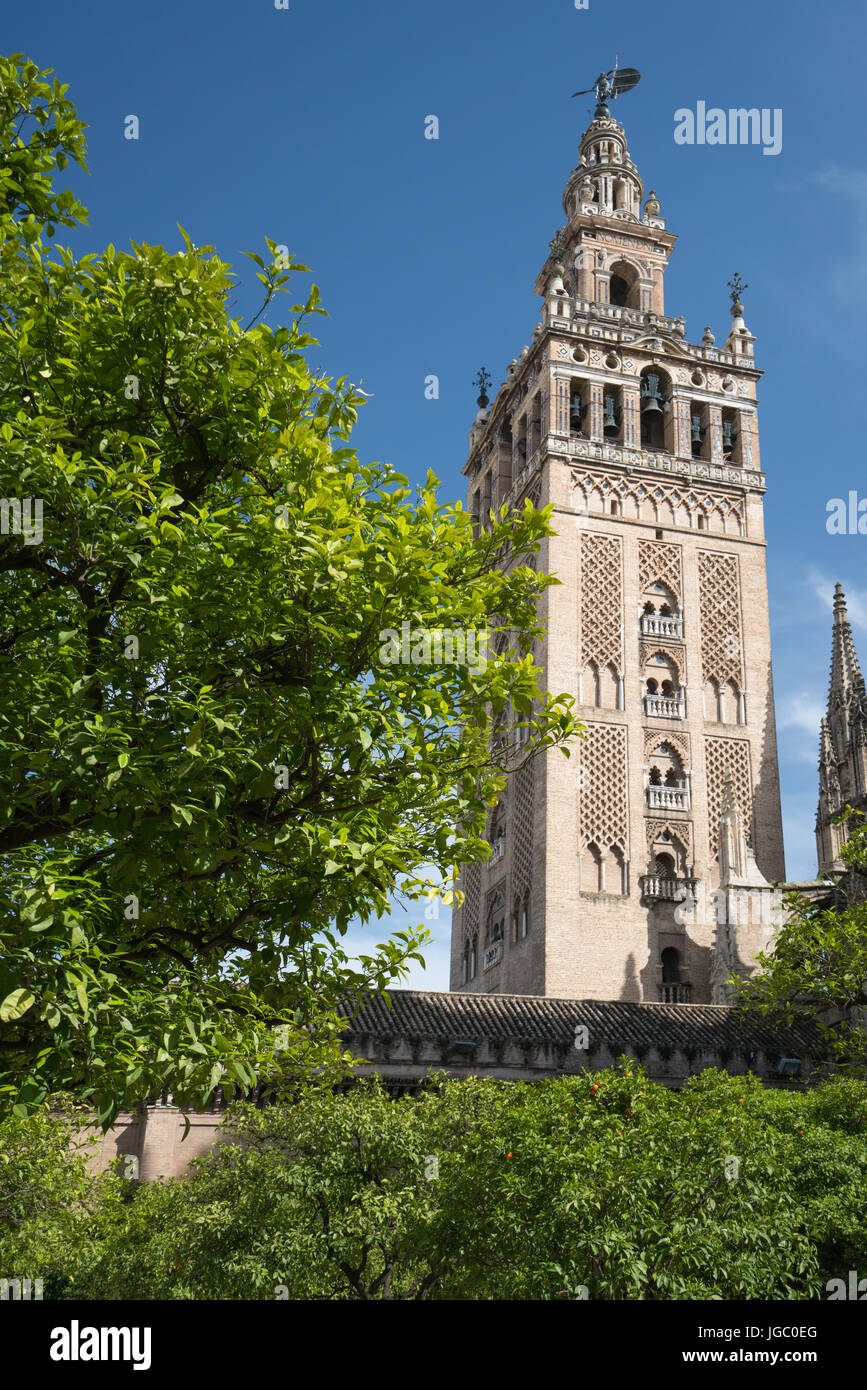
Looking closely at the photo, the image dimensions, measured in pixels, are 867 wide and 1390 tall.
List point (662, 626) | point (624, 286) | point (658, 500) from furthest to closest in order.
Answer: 1. point (624, 286)
2. point (658, 500)
3. point (662, 626)

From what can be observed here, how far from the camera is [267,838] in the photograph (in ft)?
23.2

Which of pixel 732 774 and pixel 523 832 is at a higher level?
pixel 732 774

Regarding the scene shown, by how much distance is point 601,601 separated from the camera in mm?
38938

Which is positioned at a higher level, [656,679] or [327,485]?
[656,679]

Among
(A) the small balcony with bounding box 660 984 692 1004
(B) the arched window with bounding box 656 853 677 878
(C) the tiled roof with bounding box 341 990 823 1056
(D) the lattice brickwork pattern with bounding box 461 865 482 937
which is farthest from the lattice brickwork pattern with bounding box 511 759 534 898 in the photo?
(C) the tiled roof with bounding box 341 990 823 1056

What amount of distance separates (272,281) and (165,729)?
11.5ft

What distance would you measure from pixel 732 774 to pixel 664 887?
483 cm

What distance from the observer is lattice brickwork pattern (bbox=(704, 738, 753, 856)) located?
37.6 metres

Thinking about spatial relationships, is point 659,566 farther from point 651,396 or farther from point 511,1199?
point 511,1199

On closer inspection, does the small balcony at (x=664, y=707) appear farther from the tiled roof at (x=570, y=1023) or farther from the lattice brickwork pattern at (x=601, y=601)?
the tiled roof at (x=570, y=1023)

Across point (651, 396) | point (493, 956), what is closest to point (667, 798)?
point (493, 956)

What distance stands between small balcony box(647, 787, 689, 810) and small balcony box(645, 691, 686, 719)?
249cm
